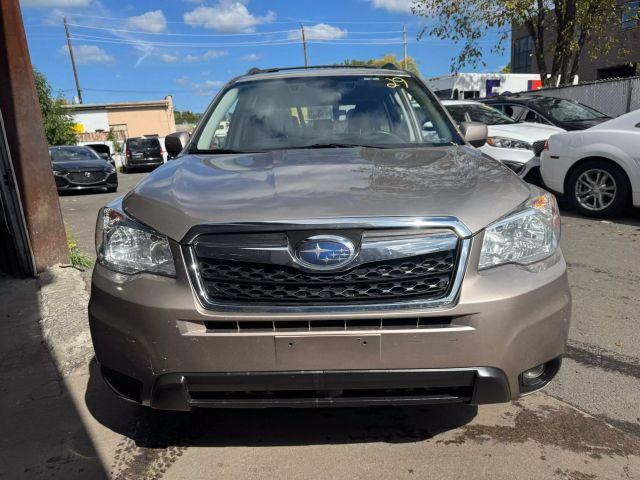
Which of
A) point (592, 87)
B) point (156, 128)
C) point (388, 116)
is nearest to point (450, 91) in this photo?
point (592, 87)

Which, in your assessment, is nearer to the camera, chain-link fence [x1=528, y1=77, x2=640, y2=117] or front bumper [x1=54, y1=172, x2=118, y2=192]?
chain-link fence [x1=528, y1=77, x2=640, y2=117]

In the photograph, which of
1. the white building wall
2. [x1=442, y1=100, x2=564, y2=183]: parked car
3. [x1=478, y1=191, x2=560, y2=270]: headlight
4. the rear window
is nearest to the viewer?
[x1=478, y1=191, x2=560, y2=270]: headlight

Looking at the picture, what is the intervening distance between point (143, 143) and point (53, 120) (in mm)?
8802

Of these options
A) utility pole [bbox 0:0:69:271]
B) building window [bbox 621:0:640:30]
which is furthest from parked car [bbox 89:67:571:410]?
building window [bbox 621:0:640:30]

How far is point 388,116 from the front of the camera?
3.57 metres

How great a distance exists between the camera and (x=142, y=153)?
26391 millimetres

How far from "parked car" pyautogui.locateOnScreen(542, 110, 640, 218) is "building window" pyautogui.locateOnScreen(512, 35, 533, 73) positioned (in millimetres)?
32600

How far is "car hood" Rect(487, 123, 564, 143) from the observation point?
8.41 m

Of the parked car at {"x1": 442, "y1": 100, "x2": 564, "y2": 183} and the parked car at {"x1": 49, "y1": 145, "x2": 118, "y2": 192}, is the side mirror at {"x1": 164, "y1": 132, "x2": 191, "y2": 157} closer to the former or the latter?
the parked car at {"x1": 442, "y1": 100, "x2": 564, "y2": 183}

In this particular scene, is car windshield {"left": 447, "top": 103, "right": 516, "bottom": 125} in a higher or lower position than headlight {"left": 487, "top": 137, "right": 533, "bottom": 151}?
higher

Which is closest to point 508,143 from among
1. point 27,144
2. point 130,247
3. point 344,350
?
point 27,144

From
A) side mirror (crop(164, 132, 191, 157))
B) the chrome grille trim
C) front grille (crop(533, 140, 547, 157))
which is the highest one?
side mirror (crop(164, 132, 191, 157))

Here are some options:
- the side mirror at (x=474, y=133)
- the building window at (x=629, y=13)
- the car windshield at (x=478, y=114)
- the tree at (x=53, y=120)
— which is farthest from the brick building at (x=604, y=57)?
the tree at (x=53, y=120)

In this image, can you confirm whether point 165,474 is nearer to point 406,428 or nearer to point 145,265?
point 145,265
